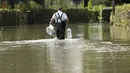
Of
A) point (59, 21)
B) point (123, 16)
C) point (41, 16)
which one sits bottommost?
point (41, 16)

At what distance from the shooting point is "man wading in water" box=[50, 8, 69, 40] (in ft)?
66.2

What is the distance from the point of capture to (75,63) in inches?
449

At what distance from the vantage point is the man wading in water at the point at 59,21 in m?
20.2

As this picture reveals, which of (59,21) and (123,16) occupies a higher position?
(59,21)

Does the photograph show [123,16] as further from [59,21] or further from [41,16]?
[41,16]

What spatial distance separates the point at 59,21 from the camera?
20.2m

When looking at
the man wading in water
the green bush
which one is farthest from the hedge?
the man wading in water

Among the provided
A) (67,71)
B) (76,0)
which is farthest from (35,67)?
(76,0)

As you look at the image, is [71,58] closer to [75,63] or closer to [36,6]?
[75,63]

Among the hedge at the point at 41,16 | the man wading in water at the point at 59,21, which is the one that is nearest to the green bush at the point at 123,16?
the man wading in water at the point at 59,21

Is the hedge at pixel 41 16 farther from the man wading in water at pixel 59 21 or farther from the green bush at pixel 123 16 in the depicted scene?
the man wading in water at pixel 59 21

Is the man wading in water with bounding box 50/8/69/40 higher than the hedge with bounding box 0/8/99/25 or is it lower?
higher

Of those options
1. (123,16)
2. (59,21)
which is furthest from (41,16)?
(59,21)

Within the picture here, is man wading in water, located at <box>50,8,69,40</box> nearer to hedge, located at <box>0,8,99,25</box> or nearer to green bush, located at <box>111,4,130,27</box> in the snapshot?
green bush, located at <box>111,4,130,27</box>
